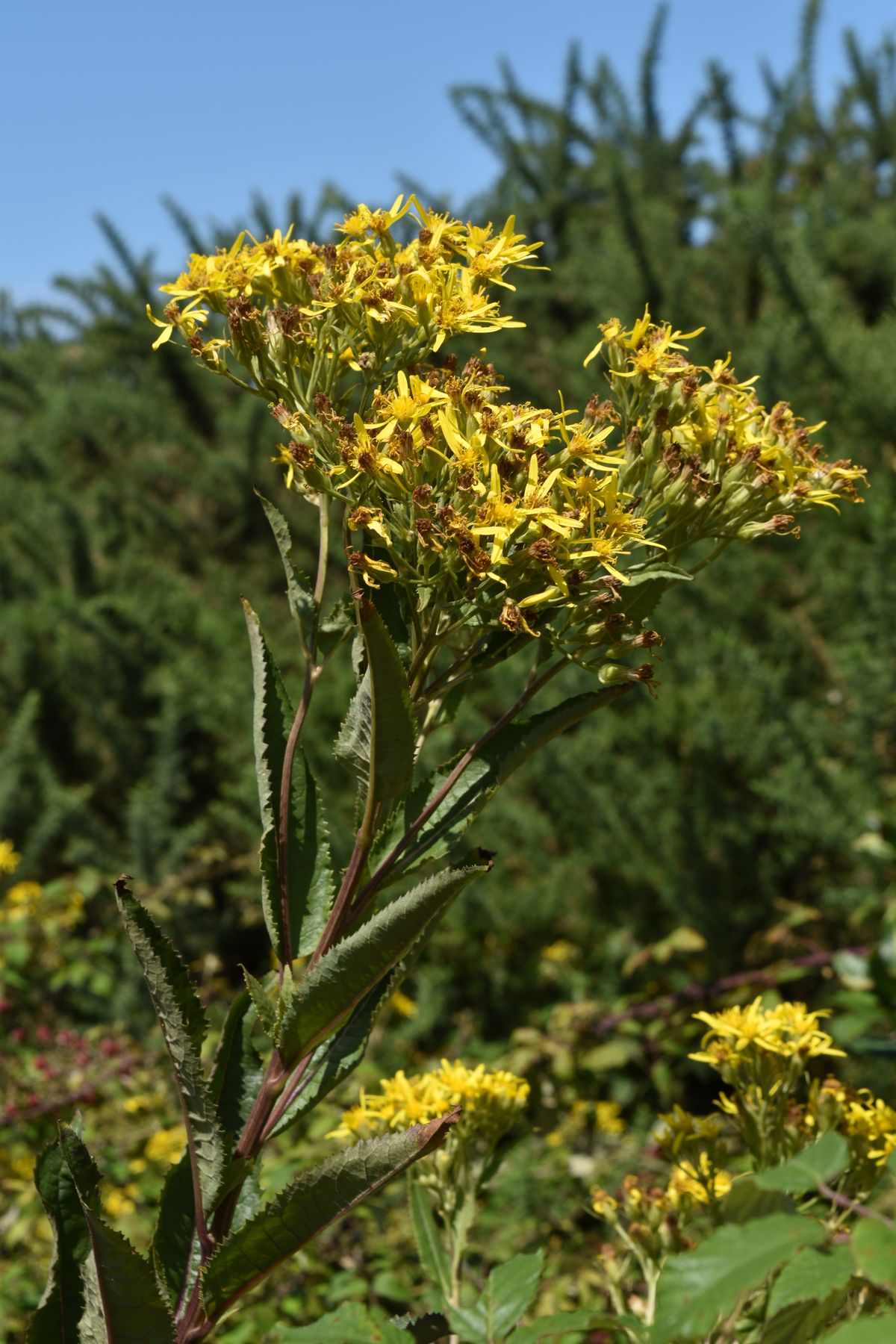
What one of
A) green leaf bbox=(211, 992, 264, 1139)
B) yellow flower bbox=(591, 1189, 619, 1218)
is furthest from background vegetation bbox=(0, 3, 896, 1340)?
green leaf bbox=(211, 992, 264, 1139)

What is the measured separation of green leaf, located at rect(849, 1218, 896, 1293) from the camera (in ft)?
2.11

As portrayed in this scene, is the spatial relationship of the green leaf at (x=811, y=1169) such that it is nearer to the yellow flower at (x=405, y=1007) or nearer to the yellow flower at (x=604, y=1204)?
the yellow flower at (x=604, y=1204)

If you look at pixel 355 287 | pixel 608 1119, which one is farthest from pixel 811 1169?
pixel 608 1119

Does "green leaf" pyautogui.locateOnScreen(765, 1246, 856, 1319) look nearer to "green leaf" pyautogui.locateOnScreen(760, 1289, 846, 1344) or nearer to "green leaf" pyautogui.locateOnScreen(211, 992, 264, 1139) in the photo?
"green leaf" pyautogui.locateOnScreen(760, 1289, 846, 1344)

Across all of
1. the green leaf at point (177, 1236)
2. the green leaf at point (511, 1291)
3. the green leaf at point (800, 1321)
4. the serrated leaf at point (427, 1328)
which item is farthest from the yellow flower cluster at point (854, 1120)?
the green leaf at point (177, 1236)

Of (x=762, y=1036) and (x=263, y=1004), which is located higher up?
(x=263, y=1004)

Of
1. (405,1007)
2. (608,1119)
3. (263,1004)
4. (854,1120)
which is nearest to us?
(263,1004)

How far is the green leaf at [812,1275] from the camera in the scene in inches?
26.5

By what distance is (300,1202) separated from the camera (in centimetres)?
87

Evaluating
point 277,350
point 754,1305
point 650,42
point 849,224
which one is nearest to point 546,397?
point 849,224

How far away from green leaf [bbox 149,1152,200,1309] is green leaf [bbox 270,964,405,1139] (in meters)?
0.13

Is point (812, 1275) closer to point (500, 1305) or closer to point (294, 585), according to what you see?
point (500, 1305)

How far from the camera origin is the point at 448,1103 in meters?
1.27

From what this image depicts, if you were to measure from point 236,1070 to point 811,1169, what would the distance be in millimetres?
531
